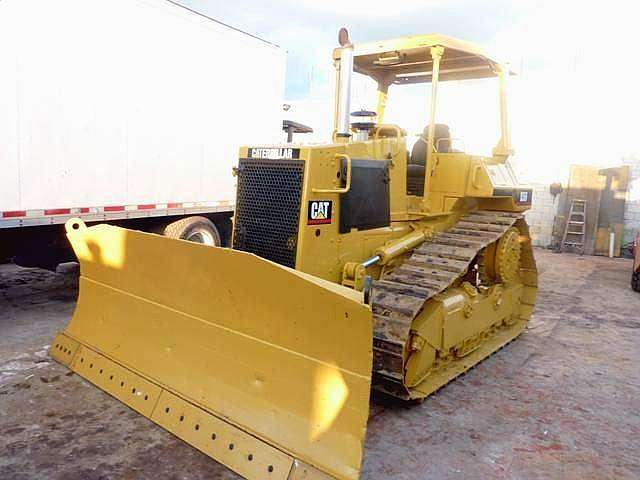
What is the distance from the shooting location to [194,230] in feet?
26.3

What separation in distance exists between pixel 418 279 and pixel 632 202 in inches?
446

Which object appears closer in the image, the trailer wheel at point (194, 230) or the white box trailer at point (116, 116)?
the white box trailer at point (116, 116)

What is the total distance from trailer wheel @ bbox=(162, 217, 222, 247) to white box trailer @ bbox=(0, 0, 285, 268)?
0.04m

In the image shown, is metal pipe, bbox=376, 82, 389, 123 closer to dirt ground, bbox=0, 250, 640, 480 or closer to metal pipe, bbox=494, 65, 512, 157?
metal pipe, bbox=494, 65, 512, 157

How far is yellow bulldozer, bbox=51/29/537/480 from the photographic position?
3.08 metres

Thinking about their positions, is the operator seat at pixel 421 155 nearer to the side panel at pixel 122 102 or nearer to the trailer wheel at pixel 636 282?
the side panel at pixel 122 102

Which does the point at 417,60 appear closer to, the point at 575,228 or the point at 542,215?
the point at 575,228

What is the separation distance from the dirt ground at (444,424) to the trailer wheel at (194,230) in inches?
75.5

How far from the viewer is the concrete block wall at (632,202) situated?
1353 centimetres

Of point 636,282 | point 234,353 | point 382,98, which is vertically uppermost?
point 382,98

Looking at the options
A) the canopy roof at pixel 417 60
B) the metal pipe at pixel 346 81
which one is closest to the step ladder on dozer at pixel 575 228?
the canopy roof at pixel 417 60

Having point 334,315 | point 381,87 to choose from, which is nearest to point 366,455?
point 334,315

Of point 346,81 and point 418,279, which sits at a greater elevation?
point 346,81

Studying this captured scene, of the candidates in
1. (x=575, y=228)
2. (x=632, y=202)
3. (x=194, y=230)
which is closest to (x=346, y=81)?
(x=194, y=230)
